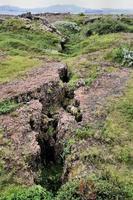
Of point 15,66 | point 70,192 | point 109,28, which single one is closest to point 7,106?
point 70,192

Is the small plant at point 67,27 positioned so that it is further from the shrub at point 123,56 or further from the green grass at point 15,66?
the shrub at point 123,56

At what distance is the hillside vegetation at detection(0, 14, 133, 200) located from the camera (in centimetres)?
2148

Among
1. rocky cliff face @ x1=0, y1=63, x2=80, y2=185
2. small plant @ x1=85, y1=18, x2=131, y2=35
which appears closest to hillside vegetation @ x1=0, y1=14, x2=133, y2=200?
rocky cliff face @ x1=0, y1=63, x2=80, y2=185

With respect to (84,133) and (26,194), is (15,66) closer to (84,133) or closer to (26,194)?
(84,133)

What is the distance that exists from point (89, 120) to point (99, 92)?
5991mm

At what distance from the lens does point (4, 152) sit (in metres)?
25.3

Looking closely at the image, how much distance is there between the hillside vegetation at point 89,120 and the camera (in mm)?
21484

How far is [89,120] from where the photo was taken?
95.5ft

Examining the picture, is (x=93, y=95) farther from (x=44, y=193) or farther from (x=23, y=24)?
(x=23, y=24)

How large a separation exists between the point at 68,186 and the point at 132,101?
1198 centimetres

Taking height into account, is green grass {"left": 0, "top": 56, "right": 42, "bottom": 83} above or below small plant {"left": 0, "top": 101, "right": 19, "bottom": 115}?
below

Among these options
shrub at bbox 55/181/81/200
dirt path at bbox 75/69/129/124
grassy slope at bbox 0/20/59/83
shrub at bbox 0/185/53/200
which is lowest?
grassy slope at bbox 0/20/59/83

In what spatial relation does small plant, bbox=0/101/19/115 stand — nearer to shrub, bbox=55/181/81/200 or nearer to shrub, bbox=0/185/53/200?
shrub, bbox=0/185/53/200

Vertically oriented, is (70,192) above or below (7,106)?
above
